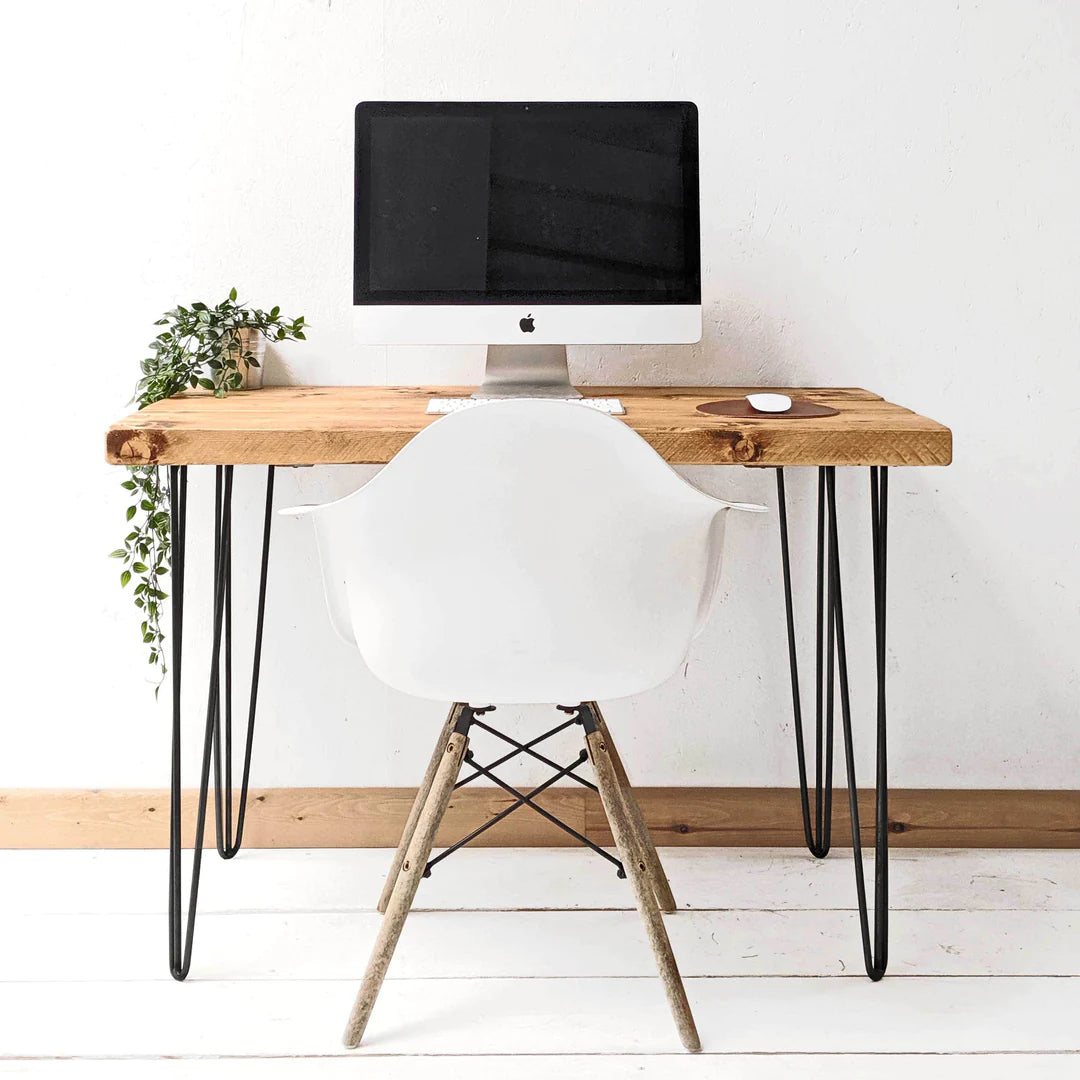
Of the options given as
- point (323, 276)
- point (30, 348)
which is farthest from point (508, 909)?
point (30, 348)

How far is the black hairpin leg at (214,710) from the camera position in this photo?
1503 mm

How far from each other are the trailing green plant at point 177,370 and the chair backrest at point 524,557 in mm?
512

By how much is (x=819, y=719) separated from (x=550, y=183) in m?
0.96

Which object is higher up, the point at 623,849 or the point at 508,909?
the point at 623,849

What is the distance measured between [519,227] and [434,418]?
368 millimetres

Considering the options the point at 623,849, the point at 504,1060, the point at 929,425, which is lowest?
the point at 504,1060

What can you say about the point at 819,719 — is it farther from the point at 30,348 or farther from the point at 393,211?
the point at 30,348

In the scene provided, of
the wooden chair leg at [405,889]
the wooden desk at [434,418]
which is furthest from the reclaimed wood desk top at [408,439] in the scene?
the wooden chair leg at [405,889]

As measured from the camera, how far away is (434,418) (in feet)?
5.05

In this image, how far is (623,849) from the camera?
1394 mm

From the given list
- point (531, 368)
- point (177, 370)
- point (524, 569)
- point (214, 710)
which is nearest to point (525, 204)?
point (531, 368)

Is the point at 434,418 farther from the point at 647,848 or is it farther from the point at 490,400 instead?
the point at 647,848

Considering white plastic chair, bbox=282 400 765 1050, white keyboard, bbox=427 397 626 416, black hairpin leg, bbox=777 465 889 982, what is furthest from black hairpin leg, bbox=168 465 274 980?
black hairpin leg, bbox=777 465 889 982

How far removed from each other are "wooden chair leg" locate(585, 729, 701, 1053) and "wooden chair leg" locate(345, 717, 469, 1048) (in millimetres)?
177
